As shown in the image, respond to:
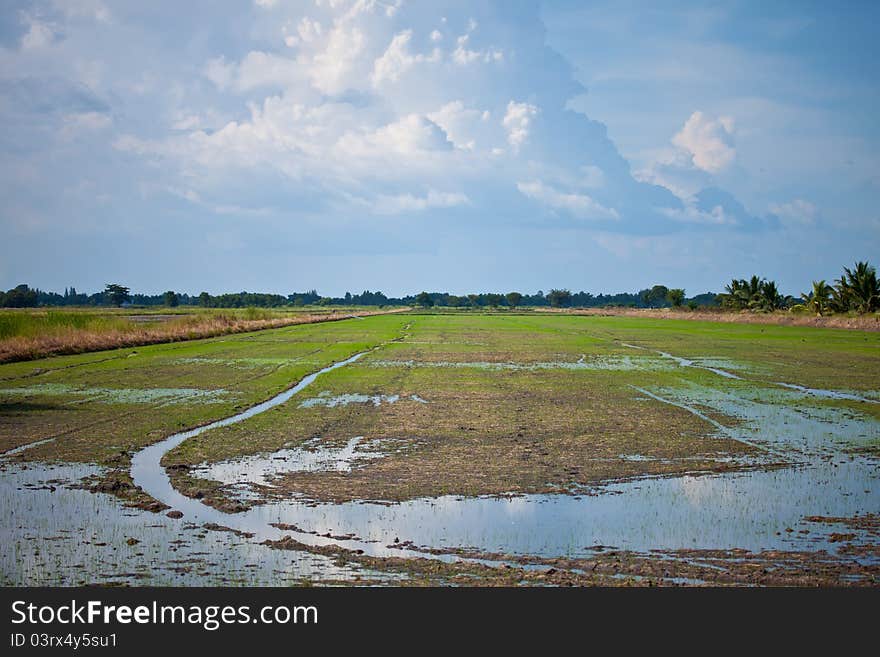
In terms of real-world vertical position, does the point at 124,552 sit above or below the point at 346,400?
below

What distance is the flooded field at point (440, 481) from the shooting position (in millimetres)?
7777

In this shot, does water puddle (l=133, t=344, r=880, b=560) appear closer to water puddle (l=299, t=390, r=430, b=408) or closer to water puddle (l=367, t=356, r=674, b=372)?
water puddle (l=299, t=390, r=430, b=408)

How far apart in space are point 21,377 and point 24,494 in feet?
54.9

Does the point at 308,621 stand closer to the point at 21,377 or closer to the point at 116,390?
the point at 116,390

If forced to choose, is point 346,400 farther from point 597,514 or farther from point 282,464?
point 597,514

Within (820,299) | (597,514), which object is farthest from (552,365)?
(820,299)

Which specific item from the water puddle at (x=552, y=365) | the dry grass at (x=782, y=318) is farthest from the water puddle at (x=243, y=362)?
the dry grass at (x=782, y=318)

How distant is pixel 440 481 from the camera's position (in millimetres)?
11227

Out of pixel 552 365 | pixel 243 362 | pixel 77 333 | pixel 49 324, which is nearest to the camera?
pixel 552 365

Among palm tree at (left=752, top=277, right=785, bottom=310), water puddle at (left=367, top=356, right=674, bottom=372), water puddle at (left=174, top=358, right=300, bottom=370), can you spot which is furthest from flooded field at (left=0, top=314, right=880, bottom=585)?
palm tree at (left=752, top=277, right=785, bottom=310)

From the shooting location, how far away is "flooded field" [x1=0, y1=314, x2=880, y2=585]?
7.78 meters

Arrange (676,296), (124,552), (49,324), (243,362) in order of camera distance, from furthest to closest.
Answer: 1. (676,296)
2. (49,324)
3. (243,362)
4. (124,552)

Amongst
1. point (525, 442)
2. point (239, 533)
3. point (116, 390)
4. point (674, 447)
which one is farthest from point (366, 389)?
point (239, 533)

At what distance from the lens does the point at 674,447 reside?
14.0 meters
